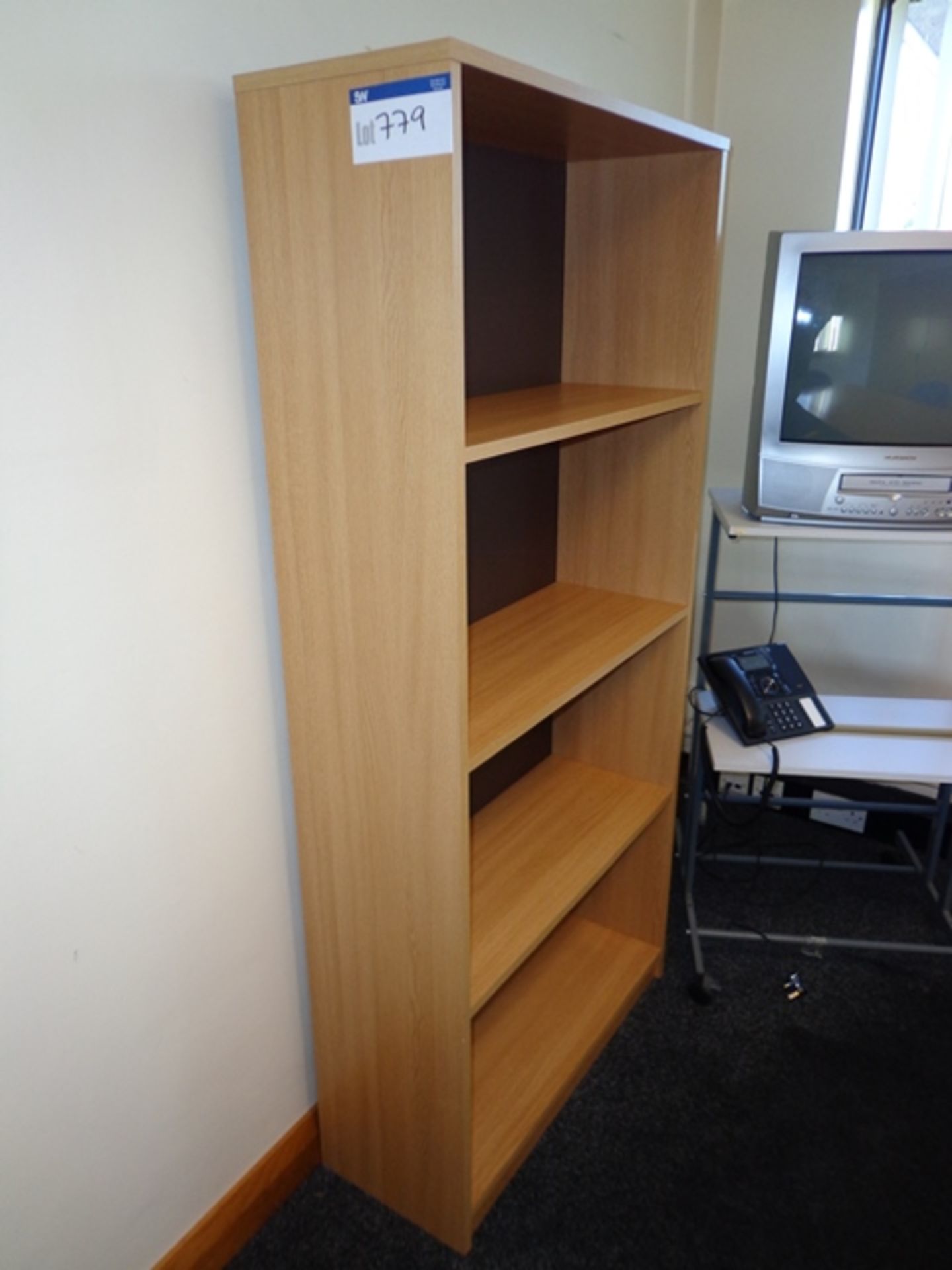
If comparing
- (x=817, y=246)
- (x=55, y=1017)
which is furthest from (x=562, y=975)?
(x=817, y=246)

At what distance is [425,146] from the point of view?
0.97 meters

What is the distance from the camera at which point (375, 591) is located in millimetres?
1212

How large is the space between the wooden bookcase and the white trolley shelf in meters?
0.20

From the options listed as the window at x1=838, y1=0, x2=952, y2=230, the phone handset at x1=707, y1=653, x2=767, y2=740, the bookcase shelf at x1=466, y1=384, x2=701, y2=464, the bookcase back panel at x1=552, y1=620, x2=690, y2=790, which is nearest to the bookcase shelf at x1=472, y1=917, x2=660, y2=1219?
the bookcase back panel at x1=552, y1=620, x2=690, y2=790

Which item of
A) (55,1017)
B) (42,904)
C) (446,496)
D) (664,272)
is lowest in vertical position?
(55,1017)

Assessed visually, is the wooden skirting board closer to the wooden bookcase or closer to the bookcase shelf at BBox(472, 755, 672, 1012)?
the wooden bookcase

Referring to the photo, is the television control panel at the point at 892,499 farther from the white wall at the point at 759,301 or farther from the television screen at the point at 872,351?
the white wall at the point at 759,301

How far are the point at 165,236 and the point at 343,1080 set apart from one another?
54.6 inches

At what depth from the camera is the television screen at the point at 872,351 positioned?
186 cm

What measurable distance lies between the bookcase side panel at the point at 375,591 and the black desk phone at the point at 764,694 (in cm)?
104

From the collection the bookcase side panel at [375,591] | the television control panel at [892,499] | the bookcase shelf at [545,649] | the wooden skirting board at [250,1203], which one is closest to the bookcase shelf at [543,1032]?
the bookcase side panel at [375,591]

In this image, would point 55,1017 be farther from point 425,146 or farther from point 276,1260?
point 425,146

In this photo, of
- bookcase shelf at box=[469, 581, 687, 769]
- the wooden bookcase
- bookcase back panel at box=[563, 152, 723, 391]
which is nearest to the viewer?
the wooden bookcase

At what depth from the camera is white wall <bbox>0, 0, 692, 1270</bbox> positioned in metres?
1.00
